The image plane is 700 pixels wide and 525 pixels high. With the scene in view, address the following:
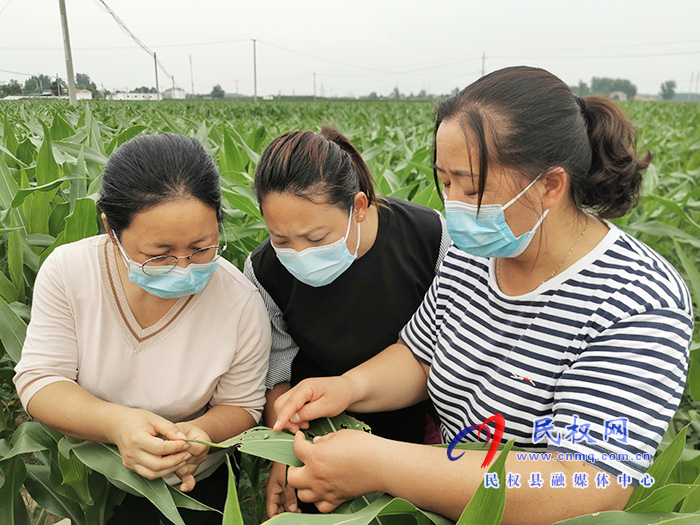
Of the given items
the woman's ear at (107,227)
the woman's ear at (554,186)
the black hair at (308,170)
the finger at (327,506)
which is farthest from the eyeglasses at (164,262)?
the woman's ear at (554,186)

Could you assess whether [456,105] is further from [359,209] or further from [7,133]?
[7,133]

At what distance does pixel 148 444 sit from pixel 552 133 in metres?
0.92

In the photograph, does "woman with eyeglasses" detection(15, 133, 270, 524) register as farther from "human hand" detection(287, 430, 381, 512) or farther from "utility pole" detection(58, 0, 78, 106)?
"utility pole" detection(58, 0, 78, 106)

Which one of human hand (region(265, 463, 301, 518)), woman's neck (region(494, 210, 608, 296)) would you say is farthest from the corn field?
woman's neck (region(494, 210, 608, 296))

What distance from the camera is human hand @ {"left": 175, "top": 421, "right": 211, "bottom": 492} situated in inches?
41.7

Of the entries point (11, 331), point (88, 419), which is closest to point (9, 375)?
point (11, 331)

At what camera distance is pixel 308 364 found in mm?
1488

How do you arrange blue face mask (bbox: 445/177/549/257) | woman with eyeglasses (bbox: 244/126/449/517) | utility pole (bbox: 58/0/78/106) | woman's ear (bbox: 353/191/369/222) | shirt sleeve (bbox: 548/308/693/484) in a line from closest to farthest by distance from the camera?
shirt sleeve (bbox: 548/308/693/484) → blue face mask (bbox: 445/177/549/257) → woman with eyeglasses (bbox: 244/126/449/517) → woman's ear (bbox: 353/191/369/222) → utility pole (bbox: 58/0/78/106)

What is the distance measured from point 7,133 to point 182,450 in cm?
230

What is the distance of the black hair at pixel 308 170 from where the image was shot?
1.16 metres

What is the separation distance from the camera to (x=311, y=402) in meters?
1.10

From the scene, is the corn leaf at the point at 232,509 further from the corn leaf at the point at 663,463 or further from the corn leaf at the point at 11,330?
the corn leaf at the point at 11,330

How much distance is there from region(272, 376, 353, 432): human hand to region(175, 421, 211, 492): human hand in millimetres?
161

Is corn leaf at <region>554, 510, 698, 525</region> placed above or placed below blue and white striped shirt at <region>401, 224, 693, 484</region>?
below
